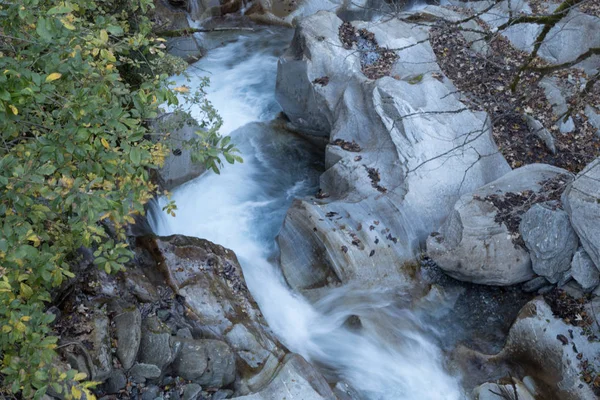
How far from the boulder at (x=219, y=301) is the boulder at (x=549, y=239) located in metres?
4.26

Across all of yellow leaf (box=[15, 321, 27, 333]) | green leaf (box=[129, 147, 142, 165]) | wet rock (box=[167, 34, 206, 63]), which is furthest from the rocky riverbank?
wet rock (box=[167, 34, 206, 63])

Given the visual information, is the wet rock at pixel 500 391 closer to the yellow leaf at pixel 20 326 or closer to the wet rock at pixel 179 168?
the yellow leaf at pixel 20 326

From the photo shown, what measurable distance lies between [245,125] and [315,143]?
1.66 meters

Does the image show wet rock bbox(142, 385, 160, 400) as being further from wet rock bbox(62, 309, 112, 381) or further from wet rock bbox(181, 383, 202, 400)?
wet rock bbox(62, 309, 112, 381)

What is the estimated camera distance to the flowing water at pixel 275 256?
7.58 metres

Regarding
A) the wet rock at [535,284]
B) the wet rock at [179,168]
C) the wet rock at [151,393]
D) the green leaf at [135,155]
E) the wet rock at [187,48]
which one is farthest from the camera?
the wet rock at [187,48]

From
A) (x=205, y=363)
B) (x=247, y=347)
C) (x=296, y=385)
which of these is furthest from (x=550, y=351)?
(x=205, y=363)

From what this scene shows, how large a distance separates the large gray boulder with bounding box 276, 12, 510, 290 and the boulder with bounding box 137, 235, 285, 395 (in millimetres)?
1132

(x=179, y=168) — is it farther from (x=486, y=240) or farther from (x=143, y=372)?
(x=486, y=240)

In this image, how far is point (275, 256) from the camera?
8.96 metres

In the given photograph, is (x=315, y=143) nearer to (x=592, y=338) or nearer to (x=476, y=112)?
Result: (x=476, y=112)

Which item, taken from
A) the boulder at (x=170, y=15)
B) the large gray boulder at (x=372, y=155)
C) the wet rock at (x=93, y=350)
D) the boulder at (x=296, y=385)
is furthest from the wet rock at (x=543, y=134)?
the boulder at (x=170, y=15)

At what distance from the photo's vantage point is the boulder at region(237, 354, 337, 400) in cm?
629

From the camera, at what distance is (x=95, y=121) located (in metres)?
3.83
